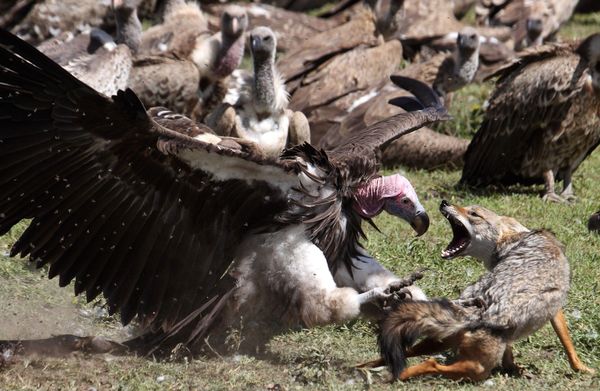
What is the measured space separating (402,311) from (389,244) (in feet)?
7.60

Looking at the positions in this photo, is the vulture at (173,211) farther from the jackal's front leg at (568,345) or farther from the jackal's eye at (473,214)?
the jackal's front leg at (568,345)

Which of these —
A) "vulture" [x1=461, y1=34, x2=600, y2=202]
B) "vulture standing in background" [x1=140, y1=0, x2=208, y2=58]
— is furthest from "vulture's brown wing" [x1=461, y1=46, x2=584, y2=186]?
"vulture standing in background" [x1=140, y1=0, x2=208, y2=58]

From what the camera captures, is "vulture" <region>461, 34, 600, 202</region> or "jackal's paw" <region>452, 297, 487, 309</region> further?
"vulture" <region>461, 34, 600, 202</region>

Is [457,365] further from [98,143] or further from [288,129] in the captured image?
[288,129]

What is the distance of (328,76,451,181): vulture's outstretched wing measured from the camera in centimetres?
590

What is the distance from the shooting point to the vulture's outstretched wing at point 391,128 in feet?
19.4

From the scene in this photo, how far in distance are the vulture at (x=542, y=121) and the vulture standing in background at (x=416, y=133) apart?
0.52 metres

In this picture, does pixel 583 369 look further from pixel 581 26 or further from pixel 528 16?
pixel 581 26

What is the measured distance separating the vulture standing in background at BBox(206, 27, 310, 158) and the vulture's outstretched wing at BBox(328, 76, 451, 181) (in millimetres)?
2093

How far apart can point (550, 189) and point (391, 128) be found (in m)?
3.20

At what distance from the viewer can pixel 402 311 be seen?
200 inches

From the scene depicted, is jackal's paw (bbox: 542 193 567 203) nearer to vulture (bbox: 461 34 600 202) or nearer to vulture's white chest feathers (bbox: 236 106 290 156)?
vulture (bbox: 461 34 600 202)

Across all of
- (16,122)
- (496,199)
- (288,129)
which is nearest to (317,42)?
(288,129)

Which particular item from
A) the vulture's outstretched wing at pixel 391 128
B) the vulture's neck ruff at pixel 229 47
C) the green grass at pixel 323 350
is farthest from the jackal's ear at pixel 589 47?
the vulture's neck ruff at pixel 229 47
